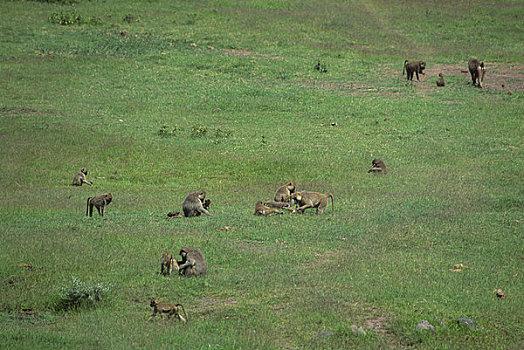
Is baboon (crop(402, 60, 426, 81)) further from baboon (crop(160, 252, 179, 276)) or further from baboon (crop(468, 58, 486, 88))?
baboon (crop(160, 252, 179, 276))

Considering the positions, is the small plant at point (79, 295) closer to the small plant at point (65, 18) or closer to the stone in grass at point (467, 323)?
the stone in grass at point (467, 323)

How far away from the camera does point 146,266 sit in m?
11.8

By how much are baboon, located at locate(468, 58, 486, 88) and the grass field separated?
2.70 feet

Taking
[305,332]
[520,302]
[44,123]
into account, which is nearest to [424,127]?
[44,123]

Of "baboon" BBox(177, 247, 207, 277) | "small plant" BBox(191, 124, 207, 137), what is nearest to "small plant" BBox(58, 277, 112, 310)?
"baboon" BBox(177, 247, 207, 277)

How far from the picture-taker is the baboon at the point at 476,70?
101 feet

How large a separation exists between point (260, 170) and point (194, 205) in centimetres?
534

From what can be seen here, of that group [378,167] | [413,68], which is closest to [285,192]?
[378,167]

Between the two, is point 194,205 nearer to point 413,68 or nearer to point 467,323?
point 467,323

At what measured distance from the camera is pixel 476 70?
102 feet

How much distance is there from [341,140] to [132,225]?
11.2 m

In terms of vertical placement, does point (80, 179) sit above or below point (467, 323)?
below

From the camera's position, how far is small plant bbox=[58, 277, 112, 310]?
10.2 metres

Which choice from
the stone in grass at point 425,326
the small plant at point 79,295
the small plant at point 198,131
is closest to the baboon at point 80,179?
the small plant at point 198,131
